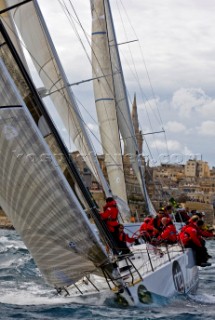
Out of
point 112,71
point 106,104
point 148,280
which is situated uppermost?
point 112,71

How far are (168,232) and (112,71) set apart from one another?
10.3 m

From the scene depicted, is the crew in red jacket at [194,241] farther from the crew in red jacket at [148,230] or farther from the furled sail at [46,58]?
the furled sail at [46,58]

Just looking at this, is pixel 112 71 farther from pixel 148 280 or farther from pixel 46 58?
pixel 148 280

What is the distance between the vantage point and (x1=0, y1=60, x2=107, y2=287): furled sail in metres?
10.4

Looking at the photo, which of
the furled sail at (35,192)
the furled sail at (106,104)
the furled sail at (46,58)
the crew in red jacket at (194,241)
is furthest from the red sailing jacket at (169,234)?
the furled sail at (106,104)

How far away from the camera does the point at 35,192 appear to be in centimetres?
1046

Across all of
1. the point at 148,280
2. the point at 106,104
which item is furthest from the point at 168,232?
the point at 106,104

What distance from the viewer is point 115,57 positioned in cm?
2442

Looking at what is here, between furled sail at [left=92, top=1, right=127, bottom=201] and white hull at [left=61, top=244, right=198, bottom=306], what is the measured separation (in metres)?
10.1

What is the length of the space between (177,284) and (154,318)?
218 cm

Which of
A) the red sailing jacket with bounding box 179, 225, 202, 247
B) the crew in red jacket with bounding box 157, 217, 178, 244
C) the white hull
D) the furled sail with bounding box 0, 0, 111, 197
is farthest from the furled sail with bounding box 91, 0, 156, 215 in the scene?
the white hull

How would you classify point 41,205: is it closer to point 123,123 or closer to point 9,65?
point 9,65

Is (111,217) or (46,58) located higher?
(46,58)

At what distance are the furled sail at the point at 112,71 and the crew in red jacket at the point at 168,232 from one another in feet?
29.7
